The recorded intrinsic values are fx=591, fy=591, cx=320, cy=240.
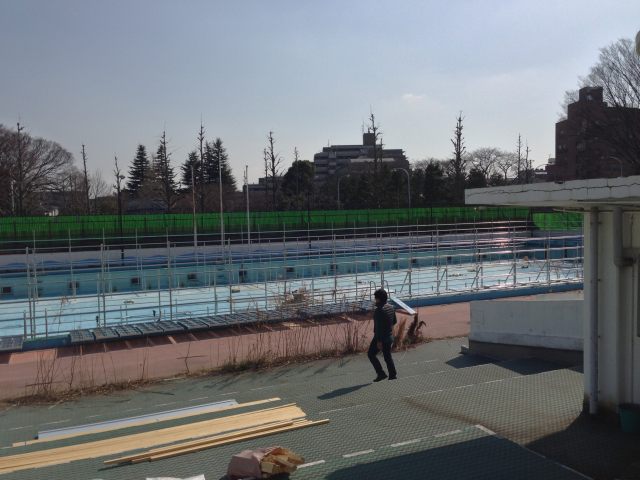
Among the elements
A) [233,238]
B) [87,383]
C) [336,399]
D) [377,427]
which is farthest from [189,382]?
[233,238]

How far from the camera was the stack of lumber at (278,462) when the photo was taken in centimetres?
405

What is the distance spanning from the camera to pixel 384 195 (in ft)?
168

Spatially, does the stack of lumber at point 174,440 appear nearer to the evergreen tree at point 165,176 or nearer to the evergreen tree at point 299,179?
the evergreen tree at point 165,176

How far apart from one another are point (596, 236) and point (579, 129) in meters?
45.8

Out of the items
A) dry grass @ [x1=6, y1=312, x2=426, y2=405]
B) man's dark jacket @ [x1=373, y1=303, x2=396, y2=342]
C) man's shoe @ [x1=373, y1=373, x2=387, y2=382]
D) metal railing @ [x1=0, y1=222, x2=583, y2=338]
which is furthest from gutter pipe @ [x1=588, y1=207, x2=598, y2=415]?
metal railing @ [x1=0, y1=222, x2=583, y2=338]

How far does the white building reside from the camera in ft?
16.9

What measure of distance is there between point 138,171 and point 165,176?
1943cm

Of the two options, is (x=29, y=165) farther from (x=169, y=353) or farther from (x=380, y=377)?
(x=380, y=377)

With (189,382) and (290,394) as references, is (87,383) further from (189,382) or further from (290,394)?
(290,394)

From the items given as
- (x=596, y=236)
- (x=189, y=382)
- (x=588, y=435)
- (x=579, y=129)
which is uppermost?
(x=579, y=129)

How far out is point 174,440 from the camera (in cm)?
537

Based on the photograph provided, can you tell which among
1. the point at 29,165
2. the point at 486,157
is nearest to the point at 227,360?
the point at 29,165

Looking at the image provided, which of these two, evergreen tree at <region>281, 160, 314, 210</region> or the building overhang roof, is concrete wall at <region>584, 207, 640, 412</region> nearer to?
the building overhang roof

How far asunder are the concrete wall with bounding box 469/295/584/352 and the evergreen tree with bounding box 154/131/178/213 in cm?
3910
